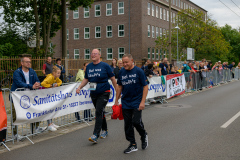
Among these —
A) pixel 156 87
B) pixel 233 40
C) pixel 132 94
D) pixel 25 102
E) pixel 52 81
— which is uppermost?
pixel 233 40

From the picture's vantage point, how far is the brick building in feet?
155

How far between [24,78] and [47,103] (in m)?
0.81

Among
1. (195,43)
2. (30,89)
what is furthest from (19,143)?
(195,43)

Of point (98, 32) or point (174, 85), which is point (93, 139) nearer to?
point (174, 85)

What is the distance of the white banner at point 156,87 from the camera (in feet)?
41.9

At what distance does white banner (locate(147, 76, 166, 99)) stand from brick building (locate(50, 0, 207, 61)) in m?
33.4

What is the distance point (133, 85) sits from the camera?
578 cm

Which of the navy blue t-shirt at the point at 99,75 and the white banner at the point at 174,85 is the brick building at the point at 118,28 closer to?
the white banner at the point at 174,85

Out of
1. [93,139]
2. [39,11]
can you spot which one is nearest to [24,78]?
[93,139]

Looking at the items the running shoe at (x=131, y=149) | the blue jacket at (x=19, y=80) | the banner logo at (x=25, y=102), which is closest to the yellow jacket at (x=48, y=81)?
the blue jacket at (x=19, y=80)

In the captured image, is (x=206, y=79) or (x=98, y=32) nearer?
(x=206, y=79)

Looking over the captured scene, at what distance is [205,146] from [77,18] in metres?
49.6

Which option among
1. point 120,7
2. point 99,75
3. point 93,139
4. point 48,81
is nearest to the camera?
point 93,139

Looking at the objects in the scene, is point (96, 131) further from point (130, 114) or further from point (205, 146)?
point (205, 146)
